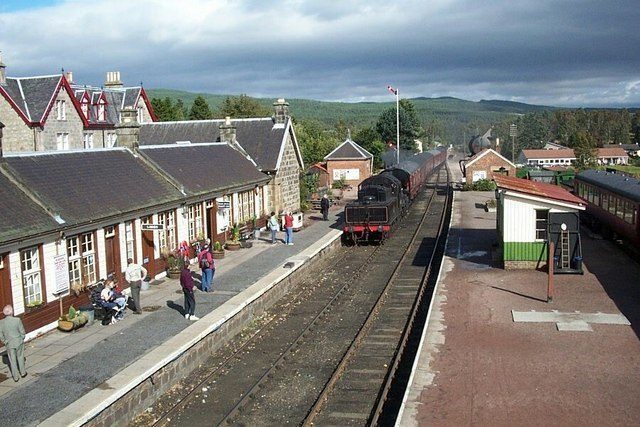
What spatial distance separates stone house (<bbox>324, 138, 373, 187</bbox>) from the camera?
2291 inches

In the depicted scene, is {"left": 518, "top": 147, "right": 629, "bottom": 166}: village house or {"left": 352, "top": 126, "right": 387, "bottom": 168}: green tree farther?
{"left": 518, "top": 147, "right": 629, "bottom": 166}: village house

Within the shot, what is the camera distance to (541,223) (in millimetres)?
21391

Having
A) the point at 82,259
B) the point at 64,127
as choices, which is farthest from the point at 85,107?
the point at 82,259

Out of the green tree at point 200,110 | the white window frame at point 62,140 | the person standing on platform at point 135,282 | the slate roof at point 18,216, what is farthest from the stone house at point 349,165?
the slate roof at point 18,216

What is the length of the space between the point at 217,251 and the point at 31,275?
34.4 feet

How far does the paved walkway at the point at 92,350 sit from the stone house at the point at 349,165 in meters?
36.9

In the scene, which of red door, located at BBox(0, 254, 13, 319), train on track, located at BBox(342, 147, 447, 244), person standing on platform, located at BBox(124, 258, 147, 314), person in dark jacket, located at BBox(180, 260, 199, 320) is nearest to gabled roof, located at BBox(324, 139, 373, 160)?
train on track, located at BBox(342, 147, 447, 244)

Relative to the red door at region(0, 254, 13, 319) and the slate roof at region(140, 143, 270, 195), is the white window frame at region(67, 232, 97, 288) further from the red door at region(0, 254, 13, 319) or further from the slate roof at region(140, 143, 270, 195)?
the slate roof at region(140, 143, 270, 195)

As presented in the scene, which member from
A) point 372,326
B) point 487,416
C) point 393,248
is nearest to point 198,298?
point 372,326

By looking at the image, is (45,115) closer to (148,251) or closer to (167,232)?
(167,232)

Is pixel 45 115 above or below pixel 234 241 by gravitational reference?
above

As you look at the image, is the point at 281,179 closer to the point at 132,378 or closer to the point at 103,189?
the point at 103,189

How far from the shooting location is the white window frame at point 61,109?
40844 mm

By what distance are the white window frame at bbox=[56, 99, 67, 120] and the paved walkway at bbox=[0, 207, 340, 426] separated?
24539mm
